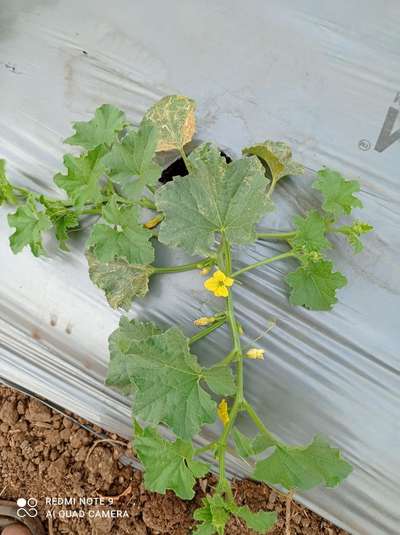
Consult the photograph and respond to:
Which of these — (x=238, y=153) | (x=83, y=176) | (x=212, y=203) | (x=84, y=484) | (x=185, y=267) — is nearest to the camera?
(x=212, y=203)

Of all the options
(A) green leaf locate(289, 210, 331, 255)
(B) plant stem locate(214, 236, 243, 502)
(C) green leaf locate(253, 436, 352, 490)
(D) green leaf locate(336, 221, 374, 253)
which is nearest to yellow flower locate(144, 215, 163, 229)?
(B) plant stem locate(214, 236, 243, 502)

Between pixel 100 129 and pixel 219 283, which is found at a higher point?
pixel 100 129

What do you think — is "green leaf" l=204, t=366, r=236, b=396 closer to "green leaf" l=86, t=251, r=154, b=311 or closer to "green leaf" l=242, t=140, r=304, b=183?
"green leaf" l=86, t=251, r=154, b=311

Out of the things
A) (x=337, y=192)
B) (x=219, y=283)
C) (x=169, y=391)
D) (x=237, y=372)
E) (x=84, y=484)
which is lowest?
(x=84, y=484)

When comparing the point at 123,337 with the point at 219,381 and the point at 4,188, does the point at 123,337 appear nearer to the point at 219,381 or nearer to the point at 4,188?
the point at 219,381

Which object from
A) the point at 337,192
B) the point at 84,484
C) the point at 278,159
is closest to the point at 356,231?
the point at 337,192

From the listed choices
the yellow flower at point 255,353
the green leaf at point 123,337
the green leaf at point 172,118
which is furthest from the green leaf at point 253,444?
the green leaf at point 172,118

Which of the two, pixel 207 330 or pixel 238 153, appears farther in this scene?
pixel 238 153

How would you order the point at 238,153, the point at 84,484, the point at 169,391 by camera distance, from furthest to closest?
the point at 84,484 → the point at 238,153 → the point at 169,391
